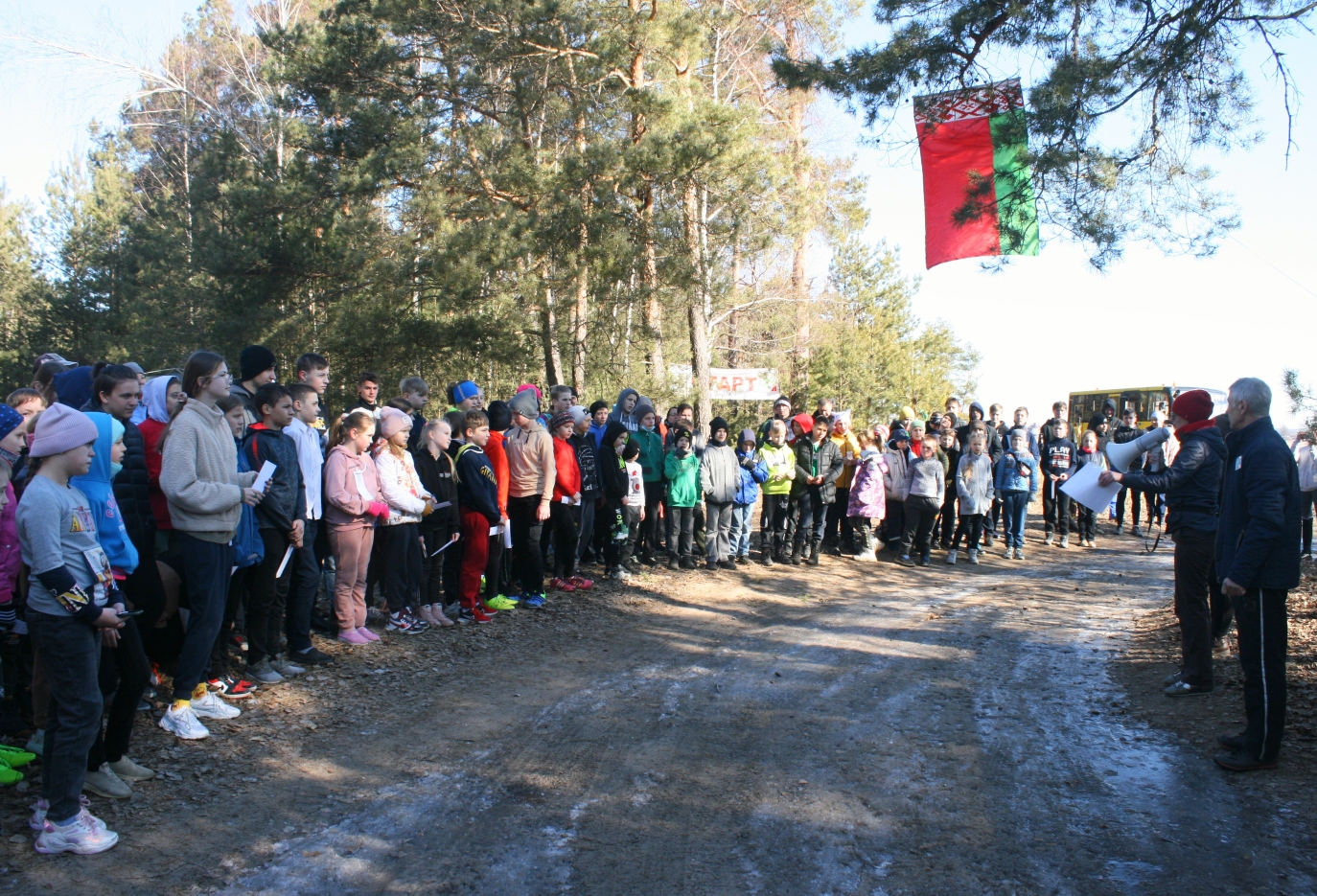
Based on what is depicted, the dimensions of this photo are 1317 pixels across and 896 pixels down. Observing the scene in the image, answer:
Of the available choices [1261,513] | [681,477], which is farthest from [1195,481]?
[681,477]

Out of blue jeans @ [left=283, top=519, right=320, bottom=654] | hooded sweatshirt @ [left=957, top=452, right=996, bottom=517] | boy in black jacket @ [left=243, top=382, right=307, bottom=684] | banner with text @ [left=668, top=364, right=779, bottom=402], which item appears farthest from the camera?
banner with text @ [left=668, top=364, right=779, bottom=402]

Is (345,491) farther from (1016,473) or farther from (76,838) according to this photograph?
(1016,473)

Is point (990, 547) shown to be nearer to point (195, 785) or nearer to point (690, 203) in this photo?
point (690, 203)

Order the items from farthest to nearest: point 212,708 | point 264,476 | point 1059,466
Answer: point 1059,466
point 264,476
point 212,708

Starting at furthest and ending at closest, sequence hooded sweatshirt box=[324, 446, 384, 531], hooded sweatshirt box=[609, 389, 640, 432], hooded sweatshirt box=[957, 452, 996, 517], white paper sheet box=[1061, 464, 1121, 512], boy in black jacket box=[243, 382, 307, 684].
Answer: hooded sweatshirt box=[957, 452, 996, 517] → hooded sweatshirt box=[609, 389, 640, 432] → hooded sweatshirt box=[324, 446, 384, 531] → white paper sheet box=[1061, 464, 1121, 512] → boy in black jacket box=[243, 382, 307, 684]

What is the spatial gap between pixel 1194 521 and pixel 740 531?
6242 millimetres

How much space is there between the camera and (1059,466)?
14406 mm

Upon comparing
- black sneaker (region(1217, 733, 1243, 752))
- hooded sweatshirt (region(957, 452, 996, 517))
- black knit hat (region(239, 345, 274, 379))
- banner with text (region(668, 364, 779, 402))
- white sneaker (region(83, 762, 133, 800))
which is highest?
banner with text (region(668, 364, 779, 402))

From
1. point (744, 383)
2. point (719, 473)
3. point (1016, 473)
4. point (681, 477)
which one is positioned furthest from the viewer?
point (744, 383)

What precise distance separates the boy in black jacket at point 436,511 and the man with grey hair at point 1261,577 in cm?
589

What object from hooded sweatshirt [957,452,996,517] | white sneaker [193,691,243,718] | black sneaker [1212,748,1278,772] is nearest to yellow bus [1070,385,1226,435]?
hooded sweatshirt [957,452,996,517]

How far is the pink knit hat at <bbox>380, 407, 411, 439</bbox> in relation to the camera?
746 cm

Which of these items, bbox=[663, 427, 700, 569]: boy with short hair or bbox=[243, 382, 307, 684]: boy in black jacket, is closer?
bbox=[243, 382, 307, 684]: boy in black jacket

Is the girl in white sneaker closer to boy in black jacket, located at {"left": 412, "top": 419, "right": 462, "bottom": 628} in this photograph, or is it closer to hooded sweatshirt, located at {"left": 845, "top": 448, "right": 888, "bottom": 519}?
boy in black jacket, located at {"left": 412, "top": 419, "right": 462, "bottom": 628}
